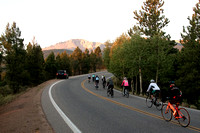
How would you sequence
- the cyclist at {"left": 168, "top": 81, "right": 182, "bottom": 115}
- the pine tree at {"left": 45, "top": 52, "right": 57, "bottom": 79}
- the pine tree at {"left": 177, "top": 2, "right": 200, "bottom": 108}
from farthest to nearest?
the pine tree at {"left": 45, "top": 52, "right": 57, "bottom": 79} → the pine tree at {"left": 177, "top": 2, "right": 200, "bottom": 108} → the cyclist at {"left": 168, "top": 81, "right": 182, "bottom": 115}

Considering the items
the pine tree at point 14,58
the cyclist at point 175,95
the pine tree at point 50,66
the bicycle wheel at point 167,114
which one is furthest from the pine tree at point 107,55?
the cyclist at point 175,95

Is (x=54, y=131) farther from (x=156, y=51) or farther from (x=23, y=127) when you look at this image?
(x=156, y=51)

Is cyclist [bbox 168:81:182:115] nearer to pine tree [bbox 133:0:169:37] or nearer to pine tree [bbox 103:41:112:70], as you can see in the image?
pine tree [bbox 133:0:169:37]

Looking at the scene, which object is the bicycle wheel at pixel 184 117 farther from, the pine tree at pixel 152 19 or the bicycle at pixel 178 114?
the pine tree at pixel 152 19

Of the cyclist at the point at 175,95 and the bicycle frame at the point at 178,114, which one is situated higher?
the cyclist at the point at 175,95

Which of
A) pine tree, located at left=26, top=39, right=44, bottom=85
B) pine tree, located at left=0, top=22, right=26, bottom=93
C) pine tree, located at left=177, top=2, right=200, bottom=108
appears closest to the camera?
pine tree, located at left=177, top=2, right=200, bottom=108

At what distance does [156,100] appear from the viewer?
34.7 ft

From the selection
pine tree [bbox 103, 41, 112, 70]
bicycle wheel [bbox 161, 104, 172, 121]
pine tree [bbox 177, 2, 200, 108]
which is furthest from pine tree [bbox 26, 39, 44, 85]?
bicycle wheel [bbox 161, 104, 172, 121]

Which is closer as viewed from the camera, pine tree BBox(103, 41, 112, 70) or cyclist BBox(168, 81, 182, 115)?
cyclist BBox(168, 81, 182, 115)

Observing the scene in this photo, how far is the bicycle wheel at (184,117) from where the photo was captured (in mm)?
6551

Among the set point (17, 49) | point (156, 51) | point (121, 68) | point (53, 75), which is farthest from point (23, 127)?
point (53, 75)

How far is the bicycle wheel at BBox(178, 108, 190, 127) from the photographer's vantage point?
655 centimetres

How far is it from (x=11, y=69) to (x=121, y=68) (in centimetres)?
2105

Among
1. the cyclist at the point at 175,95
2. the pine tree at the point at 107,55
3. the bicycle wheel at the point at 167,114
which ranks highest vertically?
the pine tree at the point at 107,55
